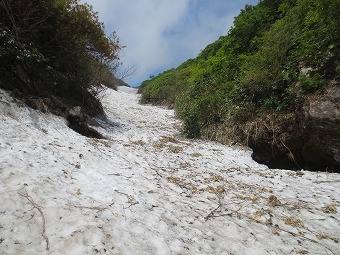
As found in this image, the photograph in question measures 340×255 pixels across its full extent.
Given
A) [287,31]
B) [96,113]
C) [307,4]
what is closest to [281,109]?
[287,31]

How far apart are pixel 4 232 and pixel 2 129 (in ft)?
8.92

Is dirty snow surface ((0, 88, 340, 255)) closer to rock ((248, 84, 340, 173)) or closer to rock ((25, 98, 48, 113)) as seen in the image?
rock ((25, 98, 48, 113))

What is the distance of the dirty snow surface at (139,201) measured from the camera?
2.70 metres

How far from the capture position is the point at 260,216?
358 centimetres

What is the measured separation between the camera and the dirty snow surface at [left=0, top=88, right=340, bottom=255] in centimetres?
270

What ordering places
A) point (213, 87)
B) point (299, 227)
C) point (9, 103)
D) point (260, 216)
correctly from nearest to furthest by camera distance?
point (299, 227) < point (260, 216) < point (9, 103) < point (213, 87)

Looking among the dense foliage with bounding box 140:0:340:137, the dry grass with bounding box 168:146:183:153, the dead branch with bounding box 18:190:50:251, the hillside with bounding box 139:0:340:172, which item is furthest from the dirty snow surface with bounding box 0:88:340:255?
the dense foliage with bounding box 140:0:340:137

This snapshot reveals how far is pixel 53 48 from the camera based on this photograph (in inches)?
315

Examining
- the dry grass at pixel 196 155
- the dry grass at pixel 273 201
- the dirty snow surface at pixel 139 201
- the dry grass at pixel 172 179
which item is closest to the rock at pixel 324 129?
the dirty snow surface at pixel 139 201

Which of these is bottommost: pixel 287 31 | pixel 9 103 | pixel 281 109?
pixel 9 103

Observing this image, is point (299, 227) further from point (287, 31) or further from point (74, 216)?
point (287, 31)

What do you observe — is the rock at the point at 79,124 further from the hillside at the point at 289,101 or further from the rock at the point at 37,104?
the hillside at the point at 289,101

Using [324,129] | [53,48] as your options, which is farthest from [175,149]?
[53,48]

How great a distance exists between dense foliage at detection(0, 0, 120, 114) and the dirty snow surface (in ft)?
3.62
